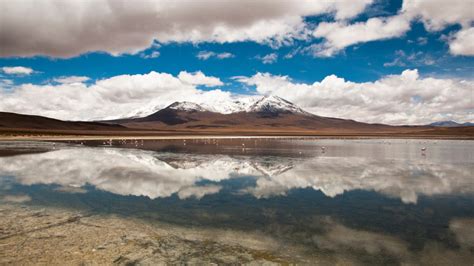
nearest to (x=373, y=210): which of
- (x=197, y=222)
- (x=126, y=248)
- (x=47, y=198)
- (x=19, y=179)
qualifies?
(x=197, y=222)

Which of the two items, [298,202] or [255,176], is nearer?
[298,202]

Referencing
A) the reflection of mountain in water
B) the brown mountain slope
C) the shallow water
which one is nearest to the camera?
the shallow water

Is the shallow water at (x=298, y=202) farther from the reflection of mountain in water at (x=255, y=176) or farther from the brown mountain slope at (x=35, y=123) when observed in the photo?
the brown mountain slope at (x=35, y=123)

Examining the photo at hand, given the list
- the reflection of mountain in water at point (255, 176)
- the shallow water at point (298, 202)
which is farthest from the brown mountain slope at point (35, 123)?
the shallow water at point (298, 202)

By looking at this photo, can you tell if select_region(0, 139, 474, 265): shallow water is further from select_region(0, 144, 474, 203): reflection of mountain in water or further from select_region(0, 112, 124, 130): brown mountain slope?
select_region(0, 112, 124, 130): brown mountain slope

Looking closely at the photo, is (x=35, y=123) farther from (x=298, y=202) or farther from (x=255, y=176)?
(x=298, y=202)

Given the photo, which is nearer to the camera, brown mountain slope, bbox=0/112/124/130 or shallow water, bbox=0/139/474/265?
shallow water, bbox=0/139/474/265

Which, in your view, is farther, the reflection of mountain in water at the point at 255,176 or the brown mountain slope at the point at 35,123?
the brown mountain slope at the point at 35,123

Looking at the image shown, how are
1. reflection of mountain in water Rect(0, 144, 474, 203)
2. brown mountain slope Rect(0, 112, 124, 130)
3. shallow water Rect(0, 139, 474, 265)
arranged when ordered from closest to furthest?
1. shallow water Rect(0, 139, 474, 265)
2. reflection of mountain in water Rect(0, 144, 474, 203)
3. brown mountain slope Rect(0, 112, 124, 130)

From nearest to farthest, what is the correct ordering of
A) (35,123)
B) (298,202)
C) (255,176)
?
(298,202)
(255,176)
(35,123)

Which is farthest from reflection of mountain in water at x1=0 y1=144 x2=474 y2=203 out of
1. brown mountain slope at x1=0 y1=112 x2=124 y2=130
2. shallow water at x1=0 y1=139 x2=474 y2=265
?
brown mountain slope at x1=0 y1=112 x2=124 y2=130

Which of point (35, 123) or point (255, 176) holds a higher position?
point (35, 123)

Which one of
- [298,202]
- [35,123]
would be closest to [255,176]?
[298,202]

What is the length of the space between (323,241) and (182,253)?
3194mm
